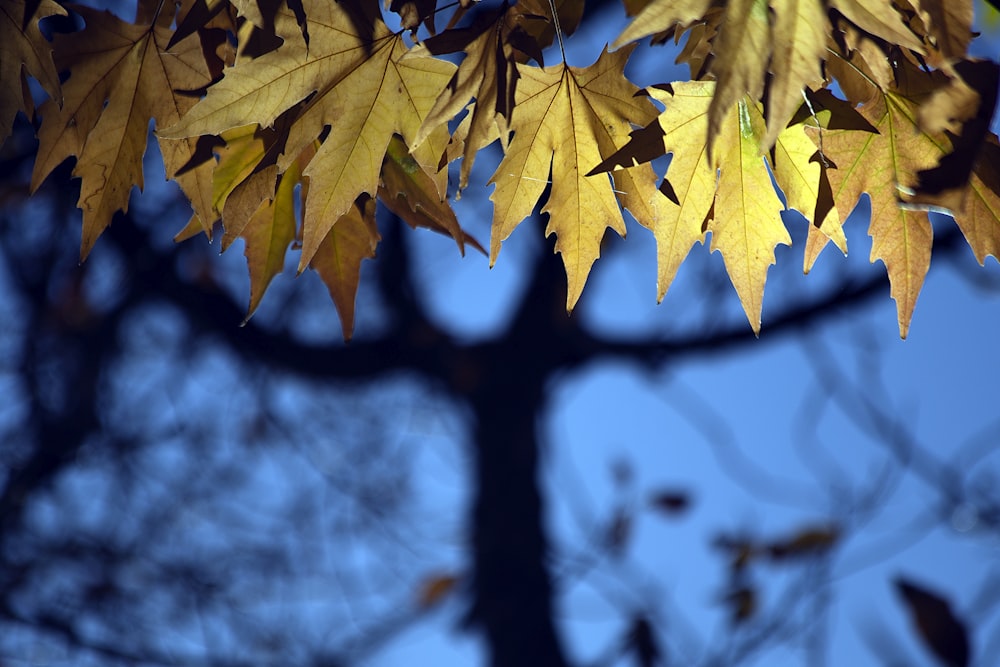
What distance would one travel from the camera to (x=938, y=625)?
68 cm

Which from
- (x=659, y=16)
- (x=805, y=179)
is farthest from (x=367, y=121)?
(x=805, y=179)

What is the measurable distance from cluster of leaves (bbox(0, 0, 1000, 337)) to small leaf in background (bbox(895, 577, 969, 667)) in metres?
0.36

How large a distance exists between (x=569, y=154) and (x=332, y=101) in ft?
0.96

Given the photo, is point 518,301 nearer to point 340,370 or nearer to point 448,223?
point 340,370

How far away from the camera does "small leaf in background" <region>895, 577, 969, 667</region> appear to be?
67 cm

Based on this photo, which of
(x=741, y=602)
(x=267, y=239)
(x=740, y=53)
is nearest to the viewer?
(x=740, y=53)

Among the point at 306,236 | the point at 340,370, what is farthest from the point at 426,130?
the point at 340,370

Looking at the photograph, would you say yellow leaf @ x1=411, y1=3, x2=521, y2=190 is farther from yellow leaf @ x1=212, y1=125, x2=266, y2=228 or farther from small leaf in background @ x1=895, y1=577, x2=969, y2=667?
small leaf in background @ x1=895, y1=577, x2=969, y2=667

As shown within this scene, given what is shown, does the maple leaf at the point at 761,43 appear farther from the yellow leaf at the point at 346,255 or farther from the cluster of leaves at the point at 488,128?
the yellow leaf at the point at 346,255

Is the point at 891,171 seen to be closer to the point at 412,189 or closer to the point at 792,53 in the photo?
the point at 792,53

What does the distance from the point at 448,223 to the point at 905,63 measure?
0.55 metres

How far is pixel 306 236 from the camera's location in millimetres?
875

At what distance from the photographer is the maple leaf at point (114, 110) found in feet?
3.34

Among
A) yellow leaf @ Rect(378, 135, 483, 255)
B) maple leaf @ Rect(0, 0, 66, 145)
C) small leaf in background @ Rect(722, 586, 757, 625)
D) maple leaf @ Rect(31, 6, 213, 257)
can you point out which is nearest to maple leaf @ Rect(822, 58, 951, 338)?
yellow leaf @ Rect(378, 135, 483, 255)
